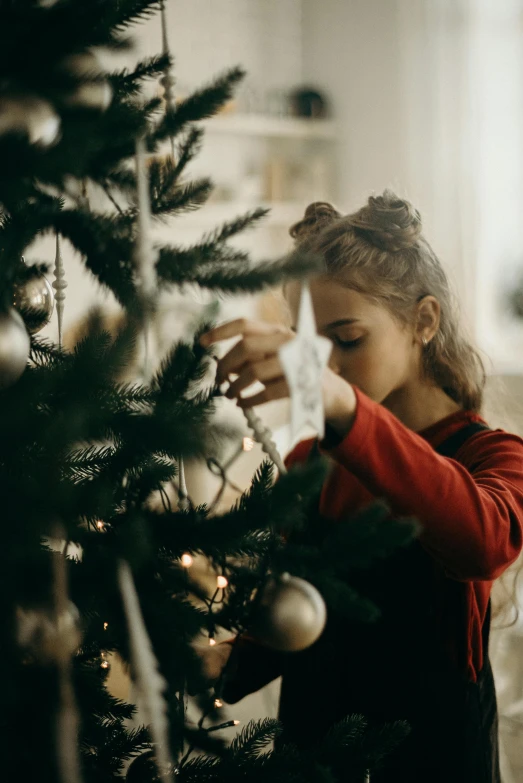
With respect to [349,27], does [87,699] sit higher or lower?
lower

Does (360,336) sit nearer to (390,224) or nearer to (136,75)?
(390,224)

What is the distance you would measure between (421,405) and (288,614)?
0.60 m

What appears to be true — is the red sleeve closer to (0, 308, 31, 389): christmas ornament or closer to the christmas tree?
the christmas tree

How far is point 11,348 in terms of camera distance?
0.46m

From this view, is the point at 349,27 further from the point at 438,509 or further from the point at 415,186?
the point at 438,509

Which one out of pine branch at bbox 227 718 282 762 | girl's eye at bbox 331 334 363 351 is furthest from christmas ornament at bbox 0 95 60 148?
girl's eye at bbox 331 334 363 351

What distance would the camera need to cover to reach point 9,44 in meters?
0.47

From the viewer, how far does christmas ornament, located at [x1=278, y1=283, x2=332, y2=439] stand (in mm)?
496

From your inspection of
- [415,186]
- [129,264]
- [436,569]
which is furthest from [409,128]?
[129,264]

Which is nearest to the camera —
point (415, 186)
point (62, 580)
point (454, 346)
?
point (62, 580)

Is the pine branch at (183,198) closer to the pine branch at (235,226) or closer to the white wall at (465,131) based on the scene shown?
the pine branch at (235,226)

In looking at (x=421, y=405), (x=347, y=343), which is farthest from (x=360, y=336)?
(x=421, y=405)

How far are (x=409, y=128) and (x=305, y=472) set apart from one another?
299 centimetres

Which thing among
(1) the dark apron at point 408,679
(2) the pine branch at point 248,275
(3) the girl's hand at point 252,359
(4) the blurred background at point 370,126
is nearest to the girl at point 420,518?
(1) the dark apron at point 408,679
